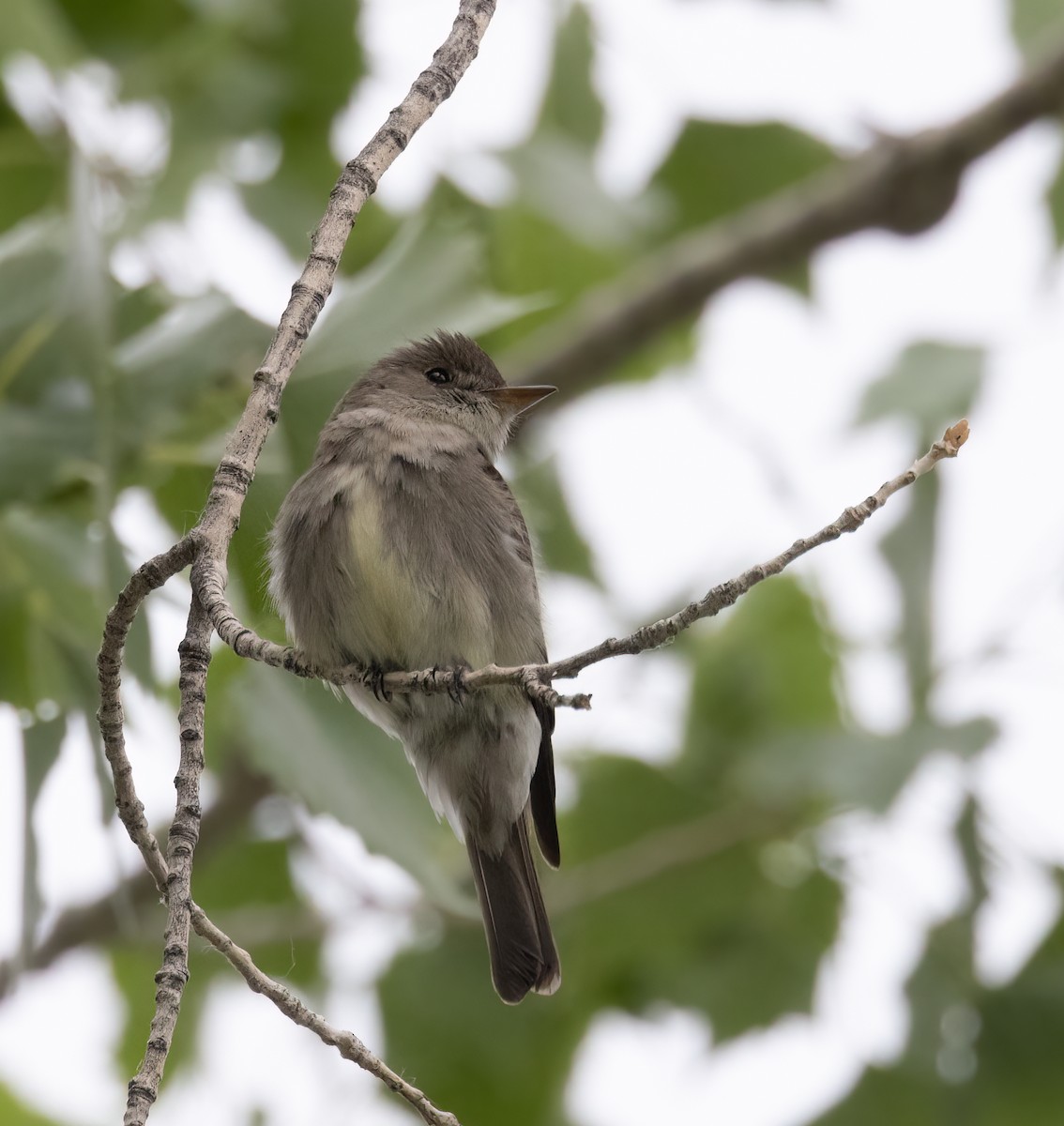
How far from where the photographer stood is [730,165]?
564 cm

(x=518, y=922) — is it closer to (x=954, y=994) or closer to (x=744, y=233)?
(x=954, y=994)

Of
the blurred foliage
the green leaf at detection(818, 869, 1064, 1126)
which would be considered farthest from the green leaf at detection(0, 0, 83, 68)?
the green leaf at detection(818, 869, 1064, 1126)

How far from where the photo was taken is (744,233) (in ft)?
17.2

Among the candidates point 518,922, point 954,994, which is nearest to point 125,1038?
point 518,922

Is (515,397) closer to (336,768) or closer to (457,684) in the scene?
(336,768)

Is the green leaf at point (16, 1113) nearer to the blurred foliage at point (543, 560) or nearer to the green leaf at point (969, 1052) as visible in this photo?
the blurred foliage at point (543, 560)

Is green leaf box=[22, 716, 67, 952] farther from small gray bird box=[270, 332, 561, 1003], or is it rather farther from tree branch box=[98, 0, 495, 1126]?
tree branch box=[98, 0, 495, 1126]

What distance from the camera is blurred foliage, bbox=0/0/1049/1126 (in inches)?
128

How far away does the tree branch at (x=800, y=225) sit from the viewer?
5.10 meters

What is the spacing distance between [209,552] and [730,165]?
402 cm

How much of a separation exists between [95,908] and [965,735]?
2.46m

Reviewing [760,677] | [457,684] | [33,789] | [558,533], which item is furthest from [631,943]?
[457,684]

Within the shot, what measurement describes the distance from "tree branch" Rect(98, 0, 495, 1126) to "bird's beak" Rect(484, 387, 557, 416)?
204 centimetres

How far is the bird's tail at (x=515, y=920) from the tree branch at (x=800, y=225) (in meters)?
1.84
